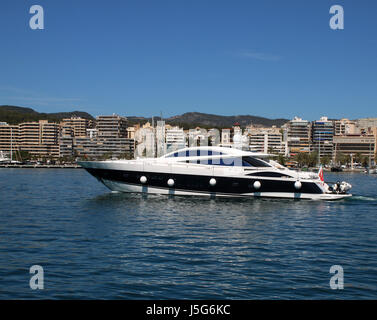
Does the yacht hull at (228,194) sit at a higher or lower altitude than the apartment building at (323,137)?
lower

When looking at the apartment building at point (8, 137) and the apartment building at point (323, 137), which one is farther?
the apartment building at point (323, 137)

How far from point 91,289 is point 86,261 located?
8.98 ft

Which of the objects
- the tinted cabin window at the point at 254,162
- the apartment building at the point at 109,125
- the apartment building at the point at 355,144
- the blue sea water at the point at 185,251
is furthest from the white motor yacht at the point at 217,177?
the apartment building at the point at 109,125

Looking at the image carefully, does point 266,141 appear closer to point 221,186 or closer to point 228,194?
point 228,194

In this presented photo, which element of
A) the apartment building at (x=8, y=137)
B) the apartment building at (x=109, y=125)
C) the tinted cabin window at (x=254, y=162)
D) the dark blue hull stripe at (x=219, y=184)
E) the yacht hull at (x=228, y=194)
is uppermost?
the apartment building at (x=109, y=125)

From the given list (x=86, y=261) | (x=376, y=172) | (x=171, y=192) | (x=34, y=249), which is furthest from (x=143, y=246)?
(x=376, y=172)

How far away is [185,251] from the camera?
15.2 m

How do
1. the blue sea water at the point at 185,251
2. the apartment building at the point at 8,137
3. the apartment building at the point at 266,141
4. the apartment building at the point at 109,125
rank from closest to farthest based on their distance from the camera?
1. the blue sea water at the point at 185,251
2. the apartment building at the point at 8,137
3. the apartment building at the point at 266,141
4. the apartment building at the point at 109,125

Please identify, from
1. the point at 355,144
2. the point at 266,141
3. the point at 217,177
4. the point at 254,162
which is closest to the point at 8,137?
the point at 266,141

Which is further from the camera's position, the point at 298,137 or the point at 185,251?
the point at 298,137

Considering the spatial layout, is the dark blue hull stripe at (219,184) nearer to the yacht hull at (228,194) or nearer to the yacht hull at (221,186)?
the yacht hull at (221,186)

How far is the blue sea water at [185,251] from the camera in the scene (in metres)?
11.1

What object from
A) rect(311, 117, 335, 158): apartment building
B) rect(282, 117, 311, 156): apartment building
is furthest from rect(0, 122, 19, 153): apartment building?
rect(311, 117, 335, 158): apartment building
